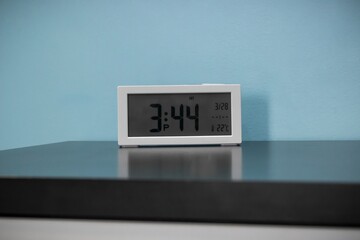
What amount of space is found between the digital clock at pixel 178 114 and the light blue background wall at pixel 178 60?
17 centimetres

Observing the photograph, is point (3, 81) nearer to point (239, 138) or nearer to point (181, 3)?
point (181, 3)

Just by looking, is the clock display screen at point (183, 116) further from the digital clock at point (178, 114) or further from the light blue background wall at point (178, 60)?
the light blue background wall at point (178, 60)

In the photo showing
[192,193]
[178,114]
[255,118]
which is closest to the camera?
[192,193]

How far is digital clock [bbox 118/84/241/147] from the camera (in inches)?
28.1

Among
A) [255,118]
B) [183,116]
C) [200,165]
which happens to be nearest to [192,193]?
[200,165]

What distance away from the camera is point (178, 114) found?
2.36 feet

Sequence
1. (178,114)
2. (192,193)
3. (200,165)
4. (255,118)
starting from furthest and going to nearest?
(255,118), (178,114), (200,165), (192,193)

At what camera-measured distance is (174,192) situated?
1.22 feet

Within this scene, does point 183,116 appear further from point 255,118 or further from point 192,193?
point 192,193

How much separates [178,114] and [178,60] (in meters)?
0.23

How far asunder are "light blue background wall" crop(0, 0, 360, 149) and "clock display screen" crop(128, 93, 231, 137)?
→ 7.0 inches

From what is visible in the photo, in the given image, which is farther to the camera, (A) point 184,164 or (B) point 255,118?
(B) point 255,118

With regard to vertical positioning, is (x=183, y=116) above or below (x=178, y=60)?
below

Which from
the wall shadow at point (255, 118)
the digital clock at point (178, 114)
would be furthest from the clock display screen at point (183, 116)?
the wall shadow at point (255, 118)
